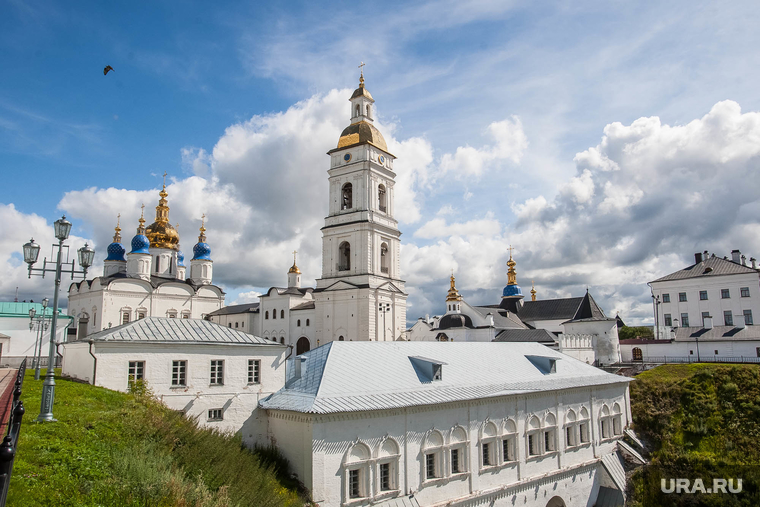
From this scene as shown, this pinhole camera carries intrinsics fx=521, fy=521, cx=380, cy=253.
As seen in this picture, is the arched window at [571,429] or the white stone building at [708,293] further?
the white stone building at [708,293]

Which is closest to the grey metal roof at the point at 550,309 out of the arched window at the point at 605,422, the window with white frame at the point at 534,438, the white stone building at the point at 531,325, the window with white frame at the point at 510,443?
the white stone building at the point at 531,325

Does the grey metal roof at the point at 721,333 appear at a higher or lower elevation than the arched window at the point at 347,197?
lower

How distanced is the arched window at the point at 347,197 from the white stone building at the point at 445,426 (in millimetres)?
24663

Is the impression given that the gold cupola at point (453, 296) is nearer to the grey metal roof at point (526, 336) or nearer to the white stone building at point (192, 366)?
the grey metal roof at point (526, 336)

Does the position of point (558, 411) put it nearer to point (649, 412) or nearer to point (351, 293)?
point (649, 412)

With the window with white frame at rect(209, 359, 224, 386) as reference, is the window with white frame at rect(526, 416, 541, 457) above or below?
below

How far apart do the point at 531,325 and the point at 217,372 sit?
152 feet

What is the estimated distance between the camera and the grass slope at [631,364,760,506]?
24.3 meters

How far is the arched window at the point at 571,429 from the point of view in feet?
78.0

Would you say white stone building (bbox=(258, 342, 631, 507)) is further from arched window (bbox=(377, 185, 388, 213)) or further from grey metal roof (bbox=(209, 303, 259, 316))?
grey metal roof (bbox=(209, 303, 259, 316))

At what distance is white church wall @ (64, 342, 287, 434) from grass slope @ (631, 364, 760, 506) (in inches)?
716

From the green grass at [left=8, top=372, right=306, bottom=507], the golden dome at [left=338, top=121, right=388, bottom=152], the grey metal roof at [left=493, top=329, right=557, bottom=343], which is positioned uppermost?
the golden dome at [left=338, top=121, right=388, bottom=152]

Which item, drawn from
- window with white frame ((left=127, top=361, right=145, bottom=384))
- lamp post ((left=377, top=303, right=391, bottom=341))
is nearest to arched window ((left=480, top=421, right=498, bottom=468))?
window with white frame ((left=127, top=361, right=145, bottom=384))

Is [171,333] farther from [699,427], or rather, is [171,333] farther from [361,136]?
[361,136]
